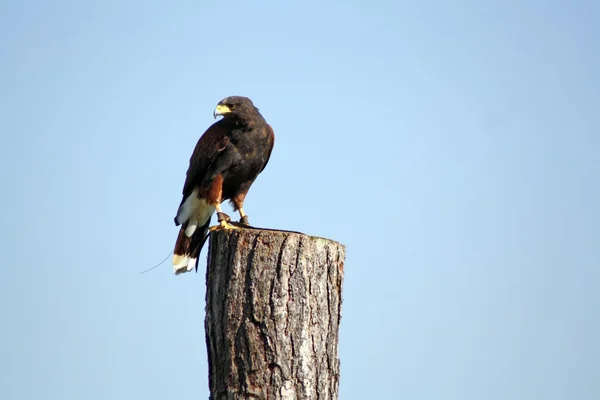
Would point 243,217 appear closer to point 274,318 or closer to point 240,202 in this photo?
point 240,202

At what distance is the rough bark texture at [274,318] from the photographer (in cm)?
427

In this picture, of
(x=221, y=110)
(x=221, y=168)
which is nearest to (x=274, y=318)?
(x=221, y=168)

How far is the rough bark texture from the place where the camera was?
4.27 metres

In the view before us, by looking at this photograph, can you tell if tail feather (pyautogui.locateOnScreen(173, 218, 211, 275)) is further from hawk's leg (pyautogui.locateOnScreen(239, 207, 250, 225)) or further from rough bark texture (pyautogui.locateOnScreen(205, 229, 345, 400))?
rough bark texture (pyautogui.locateOnScreen(205, 229, 345, 400))

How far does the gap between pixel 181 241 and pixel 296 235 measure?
12.2 feet

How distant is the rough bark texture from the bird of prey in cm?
311

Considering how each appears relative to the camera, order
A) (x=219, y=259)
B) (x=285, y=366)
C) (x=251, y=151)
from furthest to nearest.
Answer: (x=251, y=151) → (x=219, y=259) → (x=285, y=366)

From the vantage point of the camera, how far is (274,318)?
4.31 metres

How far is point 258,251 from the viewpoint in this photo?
175 inches

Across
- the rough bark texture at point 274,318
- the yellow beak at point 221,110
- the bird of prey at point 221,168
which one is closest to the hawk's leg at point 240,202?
the bird of prey at point 221,168

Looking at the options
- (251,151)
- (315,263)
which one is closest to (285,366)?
(315,263)

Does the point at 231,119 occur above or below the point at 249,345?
above

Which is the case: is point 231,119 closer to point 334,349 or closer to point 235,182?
point 235,182

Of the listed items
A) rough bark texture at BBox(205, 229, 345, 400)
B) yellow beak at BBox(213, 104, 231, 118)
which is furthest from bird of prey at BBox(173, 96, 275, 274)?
rough bark texture at BBox(205, 229, 345, 400)
